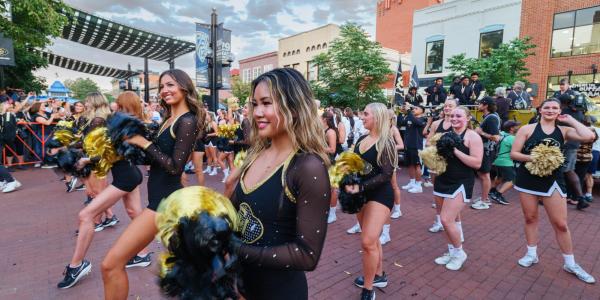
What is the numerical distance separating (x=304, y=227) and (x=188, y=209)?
463 mm

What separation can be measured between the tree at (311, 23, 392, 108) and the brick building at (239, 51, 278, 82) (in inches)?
657

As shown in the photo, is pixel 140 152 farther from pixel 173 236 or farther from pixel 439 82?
pixel 439 82

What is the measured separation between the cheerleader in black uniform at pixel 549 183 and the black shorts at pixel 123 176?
4.31 meters

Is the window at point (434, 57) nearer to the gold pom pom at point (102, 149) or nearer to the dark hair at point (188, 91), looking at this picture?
the dark hair at point (188, 91)

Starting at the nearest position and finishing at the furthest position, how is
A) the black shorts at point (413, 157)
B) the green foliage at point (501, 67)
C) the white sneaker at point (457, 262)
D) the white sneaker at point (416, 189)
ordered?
the white sneaker at point (457, 262) < the white sneaker at point (416, 189) < the black shorts at point (413, 157) < the green foliage at point (501, 67)

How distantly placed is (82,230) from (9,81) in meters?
18.6

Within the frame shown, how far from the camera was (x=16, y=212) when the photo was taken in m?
6.30

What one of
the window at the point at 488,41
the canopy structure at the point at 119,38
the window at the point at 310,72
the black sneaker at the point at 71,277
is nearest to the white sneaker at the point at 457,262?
the black sneaker at the point at 71,277

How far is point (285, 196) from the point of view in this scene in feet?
4.78

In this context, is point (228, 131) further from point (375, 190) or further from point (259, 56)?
point (259, 56)

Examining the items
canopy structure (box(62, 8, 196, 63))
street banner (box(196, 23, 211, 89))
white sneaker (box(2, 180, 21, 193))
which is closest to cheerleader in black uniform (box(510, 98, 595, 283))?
white sneaker (box(2, 180, 21, 193))

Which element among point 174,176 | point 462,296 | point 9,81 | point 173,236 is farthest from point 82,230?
point 9,81

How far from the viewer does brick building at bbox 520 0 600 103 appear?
Answer: 61.6 ft

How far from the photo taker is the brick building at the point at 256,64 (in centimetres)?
4228
